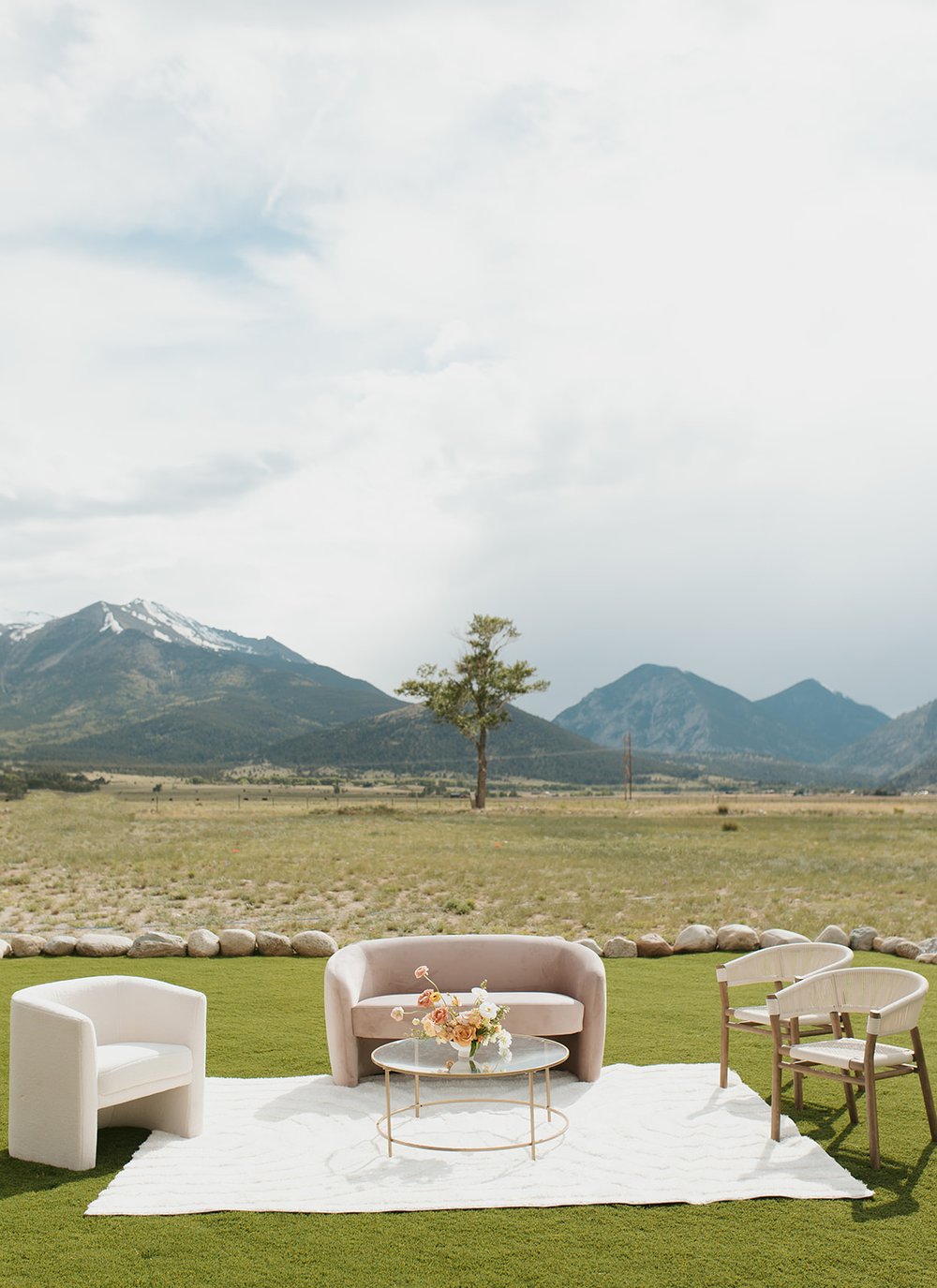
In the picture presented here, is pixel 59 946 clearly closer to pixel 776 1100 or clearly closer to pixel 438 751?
pixel 776 1100

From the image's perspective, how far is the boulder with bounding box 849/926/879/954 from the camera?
43.0ft

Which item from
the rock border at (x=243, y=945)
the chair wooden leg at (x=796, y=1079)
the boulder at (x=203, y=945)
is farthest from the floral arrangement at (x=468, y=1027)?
the boulder at (x=203, y=945)

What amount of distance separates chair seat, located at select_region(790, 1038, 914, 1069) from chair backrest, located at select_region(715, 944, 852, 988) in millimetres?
988

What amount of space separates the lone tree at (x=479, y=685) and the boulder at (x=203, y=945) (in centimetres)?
3631

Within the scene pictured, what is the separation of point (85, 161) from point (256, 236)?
7.55 feet

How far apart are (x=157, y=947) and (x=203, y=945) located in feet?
1.77

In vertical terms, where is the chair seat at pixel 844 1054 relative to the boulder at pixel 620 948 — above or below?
above

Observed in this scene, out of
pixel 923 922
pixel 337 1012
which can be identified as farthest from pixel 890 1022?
pixel 923 922

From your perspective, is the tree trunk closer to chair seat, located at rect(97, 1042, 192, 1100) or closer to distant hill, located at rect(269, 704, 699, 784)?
chair seat, located at rect(97, 1042, 192, 1100)

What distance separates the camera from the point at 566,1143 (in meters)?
6.13

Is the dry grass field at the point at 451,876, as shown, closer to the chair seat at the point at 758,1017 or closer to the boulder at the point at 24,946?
the boulder at the point at 24,946

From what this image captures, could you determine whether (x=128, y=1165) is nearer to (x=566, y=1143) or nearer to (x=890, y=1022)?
(x=566, y=1143)

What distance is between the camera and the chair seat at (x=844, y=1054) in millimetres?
5984

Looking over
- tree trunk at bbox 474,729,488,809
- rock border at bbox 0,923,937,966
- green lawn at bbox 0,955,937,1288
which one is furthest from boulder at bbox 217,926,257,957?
Answer: tree trunk at bbox 474,729,488,809
